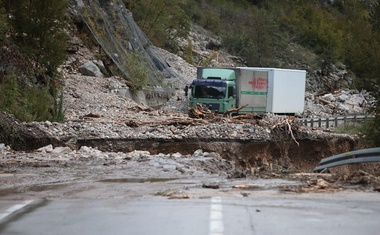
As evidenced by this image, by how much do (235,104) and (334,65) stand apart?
43.9 m

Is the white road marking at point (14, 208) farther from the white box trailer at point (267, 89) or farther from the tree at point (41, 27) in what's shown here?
the white box trailer at point (267, 89)

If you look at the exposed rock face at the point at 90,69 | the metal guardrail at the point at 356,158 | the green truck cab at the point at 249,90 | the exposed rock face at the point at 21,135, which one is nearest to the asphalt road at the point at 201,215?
the metal guardrail at the point at 356,158

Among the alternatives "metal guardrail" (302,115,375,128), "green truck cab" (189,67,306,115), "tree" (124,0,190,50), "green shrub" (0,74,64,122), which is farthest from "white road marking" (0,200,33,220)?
"tree" (124,0,190,50)

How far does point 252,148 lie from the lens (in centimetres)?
3153

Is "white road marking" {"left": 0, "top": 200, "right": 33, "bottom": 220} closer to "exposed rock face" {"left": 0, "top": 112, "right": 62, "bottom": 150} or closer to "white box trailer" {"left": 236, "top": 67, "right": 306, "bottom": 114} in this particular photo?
"exposed rock face" {"left": 0, "top": 112, "right": 62, "bottom": 150}

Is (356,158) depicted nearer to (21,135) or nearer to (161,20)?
(21,135)

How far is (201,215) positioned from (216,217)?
11.8 inches

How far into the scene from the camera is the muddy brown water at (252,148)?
95.3ft

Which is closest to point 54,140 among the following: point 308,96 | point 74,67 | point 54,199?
point 54,199

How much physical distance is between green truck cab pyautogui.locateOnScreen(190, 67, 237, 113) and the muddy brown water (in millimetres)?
9781

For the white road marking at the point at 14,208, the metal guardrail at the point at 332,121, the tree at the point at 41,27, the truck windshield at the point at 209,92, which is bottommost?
the white road marking at the point at 14,208

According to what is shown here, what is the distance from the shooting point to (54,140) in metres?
27.8

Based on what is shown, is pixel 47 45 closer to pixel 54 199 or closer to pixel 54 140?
pixel 54 140

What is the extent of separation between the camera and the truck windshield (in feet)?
141
